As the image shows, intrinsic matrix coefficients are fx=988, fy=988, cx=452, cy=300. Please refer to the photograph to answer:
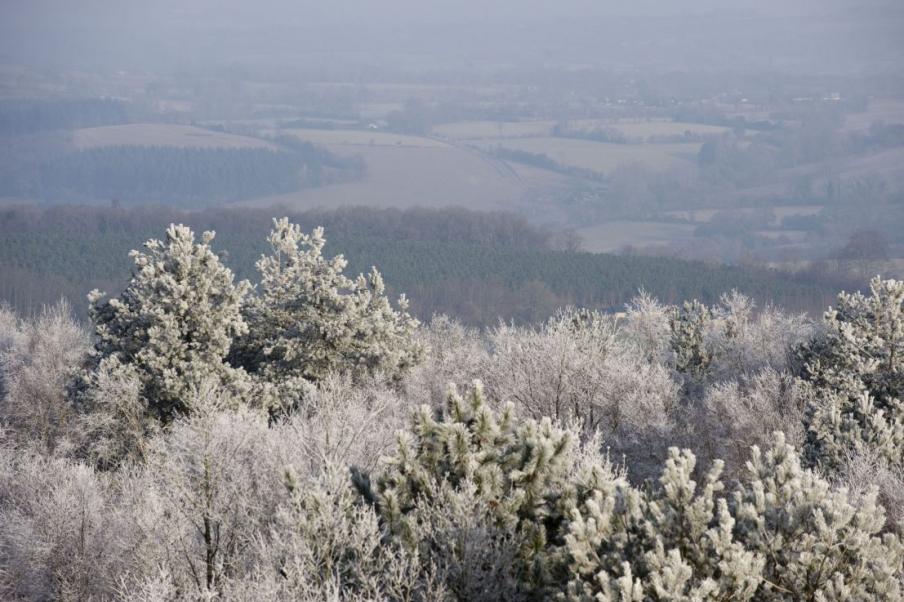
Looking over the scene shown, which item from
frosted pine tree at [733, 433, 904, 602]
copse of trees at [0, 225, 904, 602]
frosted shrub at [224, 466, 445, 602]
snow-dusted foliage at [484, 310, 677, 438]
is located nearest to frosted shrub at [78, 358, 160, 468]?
copse of trees at [0, 225, 904, 602]

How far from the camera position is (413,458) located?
1762 cm

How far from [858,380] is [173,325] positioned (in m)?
21.8

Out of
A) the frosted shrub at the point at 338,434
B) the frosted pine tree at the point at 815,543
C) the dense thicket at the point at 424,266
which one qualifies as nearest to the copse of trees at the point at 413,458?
the frosted pine tree at the point at 815,543

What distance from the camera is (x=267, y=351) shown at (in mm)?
35875

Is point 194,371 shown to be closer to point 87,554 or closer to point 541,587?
point 87,554

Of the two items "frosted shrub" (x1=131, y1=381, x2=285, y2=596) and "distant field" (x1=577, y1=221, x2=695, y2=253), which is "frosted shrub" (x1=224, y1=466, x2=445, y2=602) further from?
"distant field" (x1=577, y1=221, x2=695, y2=253)

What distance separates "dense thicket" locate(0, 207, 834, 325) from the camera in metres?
108

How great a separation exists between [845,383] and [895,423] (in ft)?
12.6

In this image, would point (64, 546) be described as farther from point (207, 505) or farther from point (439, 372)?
point (439, 372)

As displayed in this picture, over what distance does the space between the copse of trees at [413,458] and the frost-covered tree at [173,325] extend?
0.10 m

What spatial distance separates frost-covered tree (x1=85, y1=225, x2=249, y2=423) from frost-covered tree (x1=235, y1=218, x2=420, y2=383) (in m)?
2.32

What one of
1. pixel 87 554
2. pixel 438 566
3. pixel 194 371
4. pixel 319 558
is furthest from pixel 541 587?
pixel 194 371

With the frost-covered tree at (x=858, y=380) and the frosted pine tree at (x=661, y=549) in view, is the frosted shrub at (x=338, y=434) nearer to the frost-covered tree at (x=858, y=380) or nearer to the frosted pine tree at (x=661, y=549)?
the frosted pine tree at (x=661, y=549)

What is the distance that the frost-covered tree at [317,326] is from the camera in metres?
36.7
